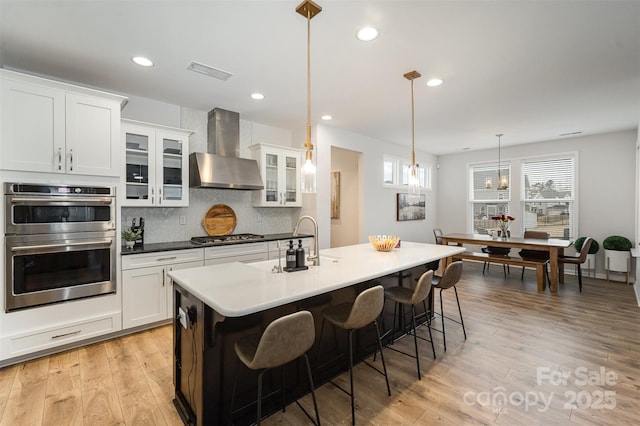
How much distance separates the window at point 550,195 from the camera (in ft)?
19.6

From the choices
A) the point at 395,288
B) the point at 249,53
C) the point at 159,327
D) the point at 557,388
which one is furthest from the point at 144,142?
the point at 557,388

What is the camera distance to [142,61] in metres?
2.75

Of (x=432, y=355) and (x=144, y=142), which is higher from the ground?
(x=144, y=142)

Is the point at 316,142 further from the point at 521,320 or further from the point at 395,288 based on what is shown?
the point at 521,320

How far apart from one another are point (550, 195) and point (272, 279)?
6.67 m

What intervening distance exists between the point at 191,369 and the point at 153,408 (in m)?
0.52

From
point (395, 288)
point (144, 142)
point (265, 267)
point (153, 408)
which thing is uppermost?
point (144, 142)

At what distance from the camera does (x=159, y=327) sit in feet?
11.0

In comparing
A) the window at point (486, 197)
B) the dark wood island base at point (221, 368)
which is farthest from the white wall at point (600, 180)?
the dark wood island base at point (221, 368)

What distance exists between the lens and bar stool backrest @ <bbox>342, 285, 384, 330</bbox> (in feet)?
6.30

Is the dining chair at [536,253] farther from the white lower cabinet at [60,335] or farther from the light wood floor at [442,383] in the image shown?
the white lower cabinet at [60,335]

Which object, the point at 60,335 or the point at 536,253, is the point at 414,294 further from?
the point at 536,253

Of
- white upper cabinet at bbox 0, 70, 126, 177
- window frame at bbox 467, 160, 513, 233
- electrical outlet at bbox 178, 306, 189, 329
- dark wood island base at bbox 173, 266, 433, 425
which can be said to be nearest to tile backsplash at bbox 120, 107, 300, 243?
white upper cabinet at bbox 0, 70, 126, 177

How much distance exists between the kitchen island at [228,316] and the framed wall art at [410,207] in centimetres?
430
